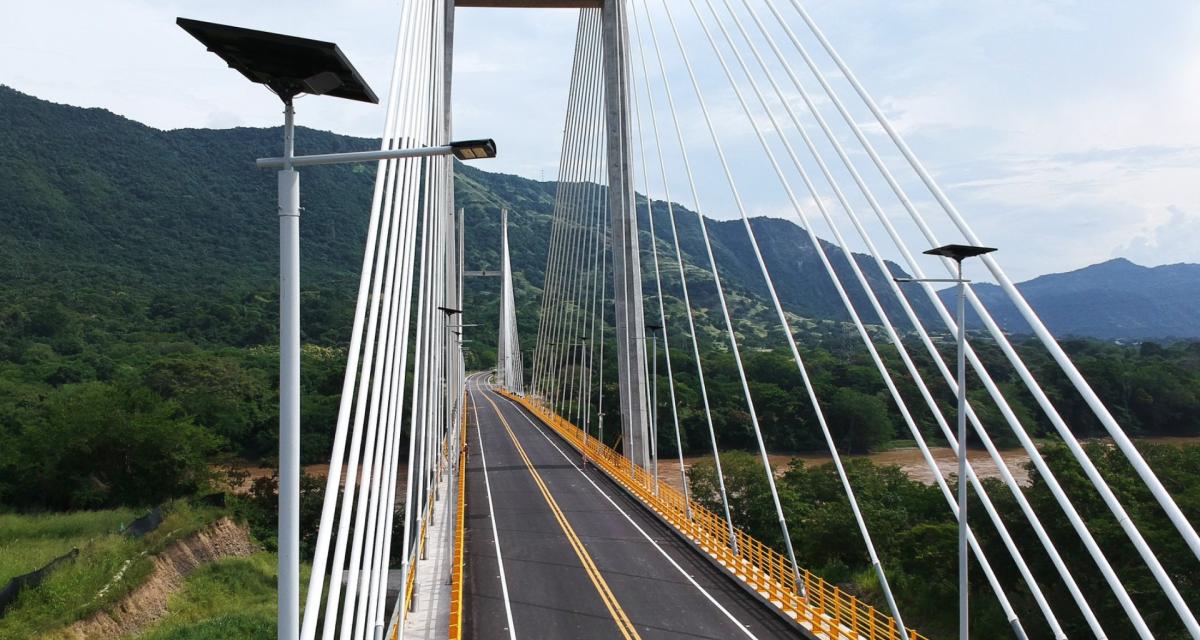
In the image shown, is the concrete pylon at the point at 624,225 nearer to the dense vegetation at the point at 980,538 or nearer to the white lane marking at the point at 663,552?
the white lane marking at the point at 663,552

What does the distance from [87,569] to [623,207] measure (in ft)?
63.4

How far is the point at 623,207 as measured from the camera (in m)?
28.4

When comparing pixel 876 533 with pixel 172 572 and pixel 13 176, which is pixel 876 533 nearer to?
pixel 172 572

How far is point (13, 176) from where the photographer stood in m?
131

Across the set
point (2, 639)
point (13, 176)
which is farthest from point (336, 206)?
point (2, 639)

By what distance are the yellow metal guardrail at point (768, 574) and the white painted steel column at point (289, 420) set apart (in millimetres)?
9036

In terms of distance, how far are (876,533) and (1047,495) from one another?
369 inches

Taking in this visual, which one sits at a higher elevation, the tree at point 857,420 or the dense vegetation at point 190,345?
the dense vegetation at point 190,345

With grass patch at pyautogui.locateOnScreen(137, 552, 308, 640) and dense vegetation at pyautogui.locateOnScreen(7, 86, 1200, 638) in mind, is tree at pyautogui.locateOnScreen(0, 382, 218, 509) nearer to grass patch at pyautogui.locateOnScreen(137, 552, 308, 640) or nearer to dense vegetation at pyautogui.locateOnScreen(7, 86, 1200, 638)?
dense vegetation at pyautogui.locateOnScreen(7, 86, 1200, 638)

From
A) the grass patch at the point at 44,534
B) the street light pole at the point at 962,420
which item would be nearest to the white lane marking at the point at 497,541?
the street light pole at the point at 962,420

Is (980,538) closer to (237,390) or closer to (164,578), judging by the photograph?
(164,578)

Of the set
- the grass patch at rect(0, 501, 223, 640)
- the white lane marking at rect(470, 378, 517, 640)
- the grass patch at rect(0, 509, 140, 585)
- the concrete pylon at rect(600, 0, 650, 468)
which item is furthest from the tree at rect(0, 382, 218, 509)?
the concrete pylon at rect(600, 0, 650, 468)

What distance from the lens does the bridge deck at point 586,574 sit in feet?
51.5

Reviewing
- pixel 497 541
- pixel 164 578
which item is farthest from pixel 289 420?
pixel 164 578
